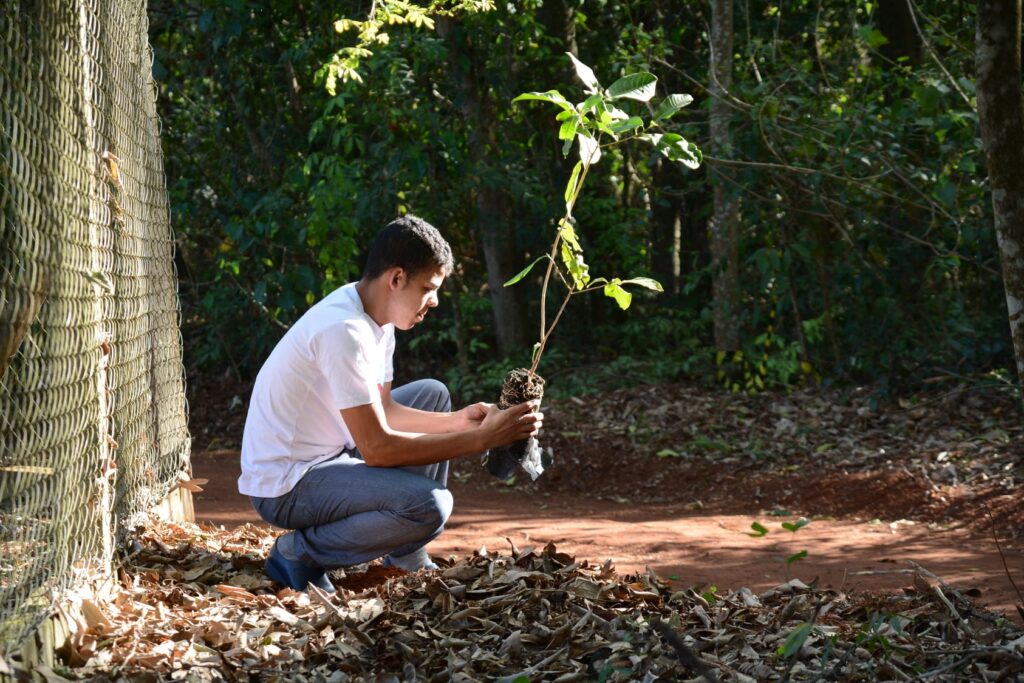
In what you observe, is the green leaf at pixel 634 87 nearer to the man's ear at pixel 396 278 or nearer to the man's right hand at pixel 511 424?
the man's ear at pixel 396 278

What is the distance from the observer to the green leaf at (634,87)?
164 inches

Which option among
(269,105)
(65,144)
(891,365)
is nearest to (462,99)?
(269,105)

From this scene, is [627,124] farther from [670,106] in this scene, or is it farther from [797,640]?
[797,640]

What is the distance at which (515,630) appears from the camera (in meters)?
3.59

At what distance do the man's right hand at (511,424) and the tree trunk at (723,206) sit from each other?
17.4 feet

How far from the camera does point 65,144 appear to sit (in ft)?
11.4

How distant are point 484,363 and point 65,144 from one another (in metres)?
7.44

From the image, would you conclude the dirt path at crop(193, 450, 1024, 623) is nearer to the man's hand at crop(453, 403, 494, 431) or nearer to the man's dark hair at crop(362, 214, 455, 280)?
the man's hand at crop(453, 403, 494, 431)

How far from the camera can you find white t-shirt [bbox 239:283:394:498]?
4121 mm

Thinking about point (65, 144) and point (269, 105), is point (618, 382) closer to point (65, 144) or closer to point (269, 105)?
point (269, 105)

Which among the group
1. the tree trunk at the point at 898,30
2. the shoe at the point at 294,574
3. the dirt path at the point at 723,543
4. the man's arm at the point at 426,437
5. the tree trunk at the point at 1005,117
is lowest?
the dirt path at the point at 723,543

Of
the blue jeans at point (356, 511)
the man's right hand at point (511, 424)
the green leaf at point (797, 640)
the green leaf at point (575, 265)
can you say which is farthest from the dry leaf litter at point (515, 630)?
the green leaf at point (575, 265)

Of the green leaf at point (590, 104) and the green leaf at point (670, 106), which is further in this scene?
the green leaf at point (670, 106)

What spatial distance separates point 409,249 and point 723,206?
6.05 metres
